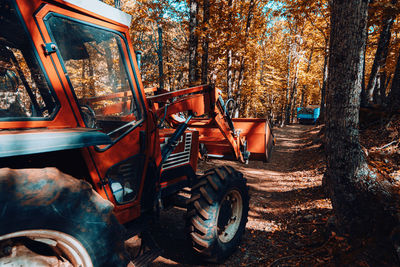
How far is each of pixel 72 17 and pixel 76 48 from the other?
0.93 feet

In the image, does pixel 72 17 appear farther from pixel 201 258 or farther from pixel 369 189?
pixel 369 189

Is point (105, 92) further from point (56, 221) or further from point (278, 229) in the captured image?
point (278, 229)

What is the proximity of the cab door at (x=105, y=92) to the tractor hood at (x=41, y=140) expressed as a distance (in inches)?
10.4

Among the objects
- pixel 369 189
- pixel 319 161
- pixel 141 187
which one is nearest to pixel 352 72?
pixel 369 189

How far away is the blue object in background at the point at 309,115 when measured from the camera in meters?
25.7

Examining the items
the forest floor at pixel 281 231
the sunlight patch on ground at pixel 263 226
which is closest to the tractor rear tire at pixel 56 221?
the forest floor at pixel 281 231

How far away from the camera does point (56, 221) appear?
57.5 inches

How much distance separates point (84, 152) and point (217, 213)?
5.75ft

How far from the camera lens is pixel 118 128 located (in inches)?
100

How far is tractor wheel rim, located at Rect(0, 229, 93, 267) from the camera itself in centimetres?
141

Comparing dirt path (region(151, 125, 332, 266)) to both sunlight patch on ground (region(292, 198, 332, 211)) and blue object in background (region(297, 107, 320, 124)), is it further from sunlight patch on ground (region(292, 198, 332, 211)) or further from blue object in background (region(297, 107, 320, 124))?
blue object in background (region(297, 107, 320, 124))

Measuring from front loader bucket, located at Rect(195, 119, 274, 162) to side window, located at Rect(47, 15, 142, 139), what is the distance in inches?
116

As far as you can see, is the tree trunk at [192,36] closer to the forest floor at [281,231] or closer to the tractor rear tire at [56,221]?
the forest floor at [281,231]

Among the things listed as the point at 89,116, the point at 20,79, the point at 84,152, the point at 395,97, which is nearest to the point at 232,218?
the point at 84,152
